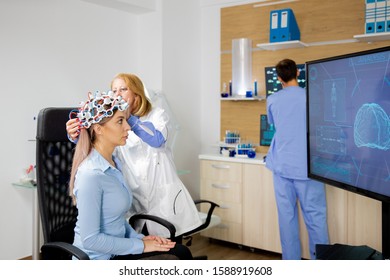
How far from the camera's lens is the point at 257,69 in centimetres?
404

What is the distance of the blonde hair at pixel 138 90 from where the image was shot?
2.45 m

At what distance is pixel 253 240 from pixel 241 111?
1280 mm

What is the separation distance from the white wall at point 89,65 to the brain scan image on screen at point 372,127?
2.37 metres

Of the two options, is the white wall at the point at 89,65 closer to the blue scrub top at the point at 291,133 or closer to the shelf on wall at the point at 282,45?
the shelf on wall at the point at 282,45

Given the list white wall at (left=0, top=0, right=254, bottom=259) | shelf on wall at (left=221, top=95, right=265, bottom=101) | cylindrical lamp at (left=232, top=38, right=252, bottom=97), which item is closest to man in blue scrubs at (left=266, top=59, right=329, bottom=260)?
shelf on wall at (left=221, top=95, right=265, bottom=101)

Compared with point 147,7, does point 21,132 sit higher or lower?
lower

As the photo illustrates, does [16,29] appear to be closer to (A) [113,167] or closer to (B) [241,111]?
(A) [113,167]

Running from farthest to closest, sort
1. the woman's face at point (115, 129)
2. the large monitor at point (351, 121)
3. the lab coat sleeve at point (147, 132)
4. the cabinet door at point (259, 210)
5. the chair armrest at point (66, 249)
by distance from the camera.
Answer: the cabinet door at point (259, 210) < the lab coat sleeve at point (147, 132) < the woman's face at point (115, 129) < the large monitor at point (351, 121) < the chair armrest at point (66, 249)

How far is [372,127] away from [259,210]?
193cm

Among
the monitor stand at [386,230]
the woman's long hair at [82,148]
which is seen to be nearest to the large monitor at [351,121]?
the monitor stand at [386,230]

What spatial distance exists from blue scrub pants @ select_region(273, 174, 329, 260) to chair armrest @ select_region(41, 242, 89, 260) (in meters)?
1.83

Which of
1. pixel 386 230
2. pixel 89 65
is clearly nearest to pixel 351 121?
pixel 386 230

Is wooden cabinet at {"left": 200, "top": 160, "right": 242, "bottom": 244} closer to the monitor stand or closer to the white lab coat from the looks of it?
the white lab coat

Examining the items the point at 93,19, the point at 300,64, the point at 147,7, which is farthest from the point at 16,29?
the point at 300,64
